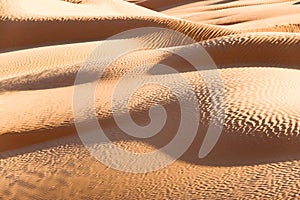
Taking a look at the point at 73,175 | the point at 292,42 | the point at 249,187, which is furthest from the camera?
the point at 292,42

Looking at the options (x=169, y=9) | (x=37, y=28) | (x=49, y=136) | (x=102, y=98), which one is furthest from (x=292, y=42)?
(x=169, y=9)

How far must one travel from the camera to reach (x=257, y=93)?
2.65ft

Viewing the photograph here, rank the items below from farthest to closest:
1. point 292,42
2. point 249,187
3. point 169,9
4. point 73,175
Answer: point 169,9
point 292,42
point 73,175
point 249,187

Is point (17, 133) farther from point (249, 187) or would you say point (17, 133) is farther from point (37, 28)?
point (37, 28)

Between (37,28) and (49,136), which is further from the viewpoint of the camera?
(37,28)

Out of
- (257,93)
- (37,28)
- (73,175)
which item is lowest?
(73,175)

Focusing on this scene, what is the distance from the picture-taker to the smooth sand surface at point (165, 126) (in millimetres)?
665

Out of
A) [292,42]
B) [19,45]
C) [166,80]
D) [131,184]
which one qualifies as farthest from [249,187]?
[19,45]

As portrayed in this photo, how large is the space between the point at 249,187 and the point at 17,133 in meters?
0.42

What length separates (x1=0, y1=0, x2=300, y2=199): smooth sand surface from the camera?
66cm

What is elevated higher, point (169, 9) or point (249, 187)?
point (169, 9)

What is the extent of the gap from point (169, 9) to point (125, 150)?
3.03m

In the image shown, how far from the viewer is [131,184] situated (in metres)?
0.69

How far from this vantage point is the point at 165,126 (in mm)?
803
